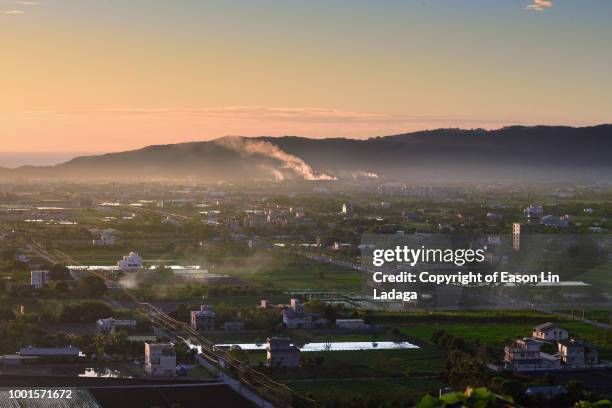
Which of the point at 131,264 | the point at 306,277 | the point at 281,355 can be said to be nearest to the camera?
the point at 281,355

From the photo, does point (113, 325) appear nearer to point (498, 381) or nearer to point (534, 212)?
point (498, 381)

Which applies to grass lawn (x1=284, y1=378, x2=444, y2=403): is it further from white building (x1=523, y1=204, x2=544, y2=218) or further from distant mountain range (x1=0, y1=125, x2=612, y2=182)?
distant mountain range (x1=0, y1=125, x2=612, y2=182)

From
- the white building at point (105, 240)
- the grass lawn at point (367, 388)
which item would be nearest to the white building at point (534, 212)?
the white building at point (105, 240)

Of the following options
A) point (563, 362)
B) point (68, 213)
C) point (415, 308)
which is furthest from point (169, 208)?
point (563, 362)

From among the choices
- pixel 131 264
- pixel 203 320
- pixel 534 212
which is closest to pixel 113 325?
pixel 203 320

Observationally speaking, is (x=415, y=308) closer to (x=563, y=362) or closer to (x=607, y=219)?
(x=563, y=362)

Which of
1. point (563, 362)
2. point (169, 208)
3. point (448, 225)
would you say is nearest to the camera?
point (563, 362)

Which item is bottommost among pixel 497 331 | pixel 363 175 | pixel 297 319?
pixel 497 331

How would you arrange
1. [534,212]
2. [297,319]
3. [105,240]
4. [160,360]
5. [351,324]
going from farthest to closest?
[534,212], [105,240], [297,319], [351,324], [160,360]
